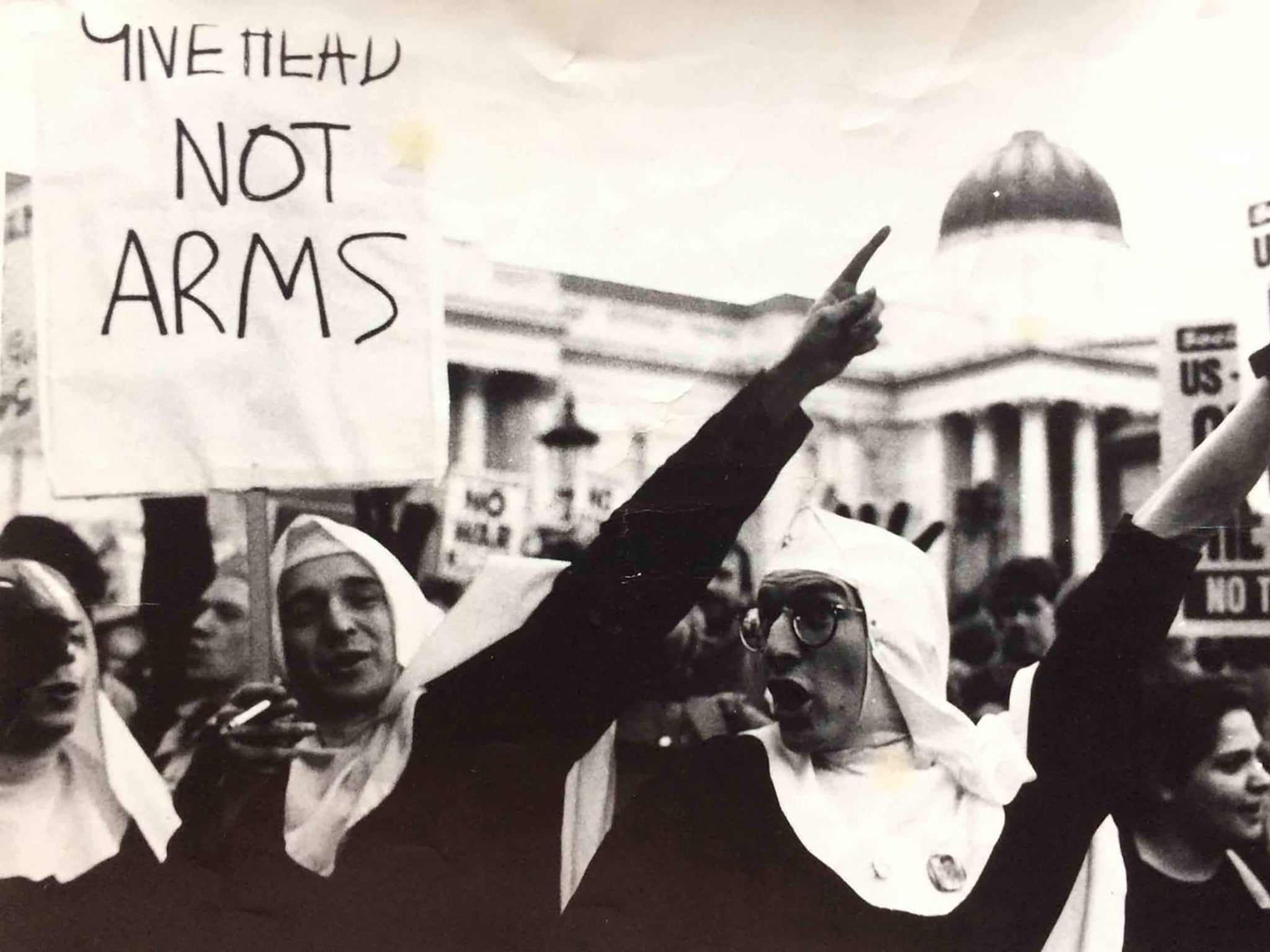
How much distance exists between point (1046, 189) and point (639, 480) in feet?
1.87

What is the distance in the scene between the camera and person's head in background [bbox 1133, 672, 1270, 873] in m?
1.31

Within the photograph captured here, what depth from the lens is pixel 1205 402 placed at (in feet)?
4.39

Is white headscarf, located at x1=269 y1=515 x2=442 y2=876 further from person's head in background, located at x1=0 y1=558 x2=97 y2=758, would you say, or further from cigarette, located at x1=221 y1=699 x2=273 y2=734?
person's head in background, located at x1=0 y1=558 x2=97 y2=758

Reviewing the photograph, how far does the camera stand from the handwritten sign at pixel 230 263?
126 cm

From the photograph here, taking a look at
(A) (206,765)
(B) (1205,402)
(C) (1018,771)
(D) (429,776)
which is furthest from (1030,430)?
(A) (206,765)

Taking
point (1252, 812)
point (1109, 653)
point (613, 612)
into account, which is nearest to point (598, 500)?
point (613, 612)

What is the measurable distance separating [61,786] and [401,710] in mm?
367

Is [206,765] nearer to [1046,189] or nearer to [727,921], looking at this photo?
[727,921]

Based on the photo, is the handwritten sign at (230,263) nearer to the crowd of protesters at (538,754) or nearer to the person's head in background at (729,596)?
the crowd of protesters at (538,754)

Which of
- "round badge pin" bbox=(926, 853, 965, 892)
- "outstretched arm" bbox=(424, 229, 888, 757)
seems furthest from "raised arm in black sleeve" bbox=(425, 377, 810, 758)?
"round badge pin" bbox=(926, 853, 965, 892)

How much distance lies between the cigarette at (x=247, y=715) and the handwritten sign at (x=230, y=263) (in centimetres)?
23

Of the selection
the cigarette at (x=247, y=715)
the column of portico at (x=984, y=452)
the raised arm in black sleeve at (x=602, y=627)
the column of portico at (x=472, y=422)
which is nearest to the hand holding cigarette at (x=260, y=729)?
the cigarette at (x=247, y=715)

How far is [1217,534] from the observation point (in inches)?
52.0

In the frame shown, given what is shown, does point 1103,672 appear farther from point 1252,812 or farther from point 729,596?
point 729,596
